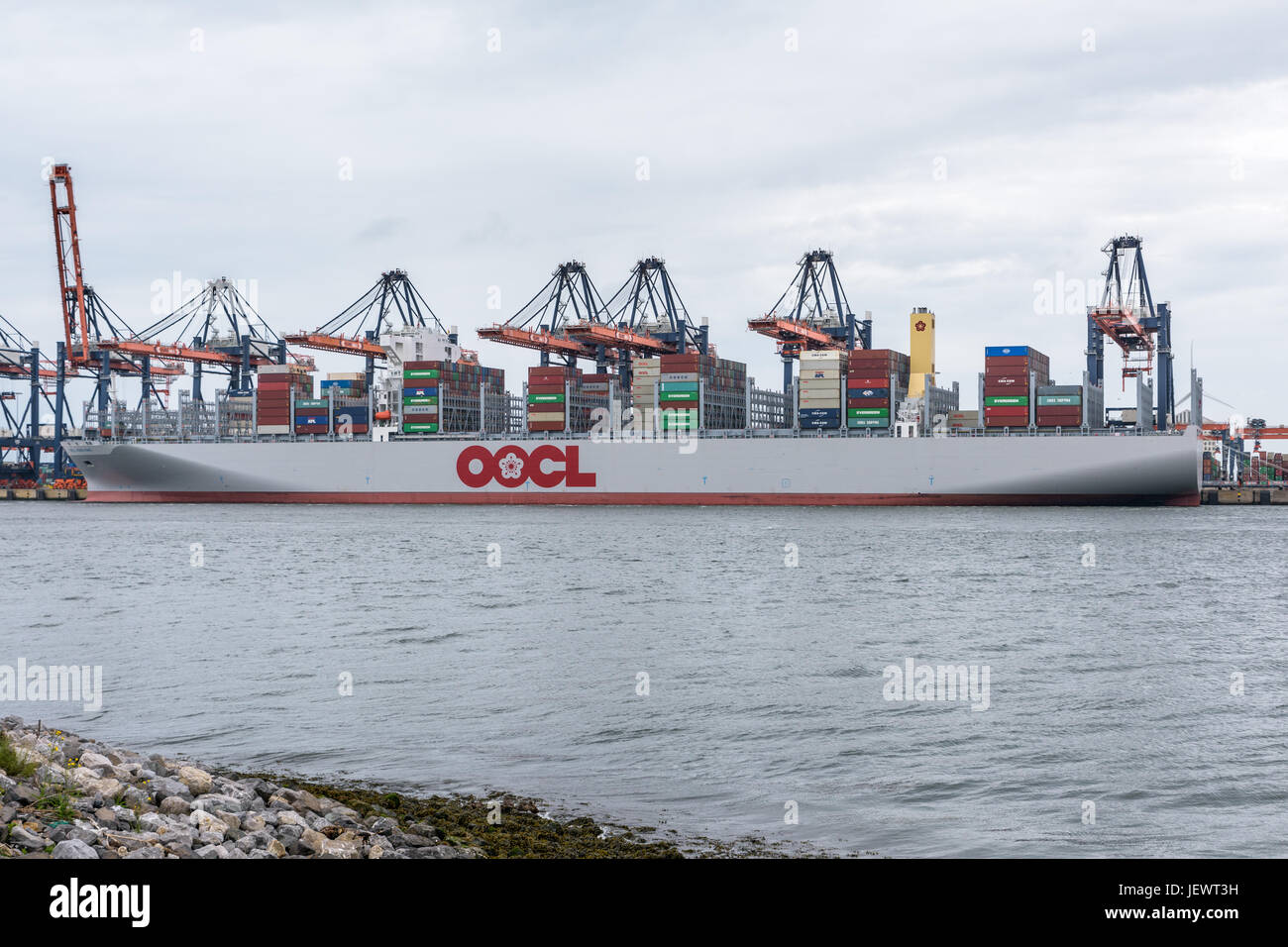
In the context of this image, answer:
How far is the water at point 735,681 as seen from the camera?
10352 mm

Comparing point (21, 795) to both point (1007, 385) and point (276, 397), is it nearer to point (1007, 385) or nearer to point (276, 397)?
point (1007, 385)

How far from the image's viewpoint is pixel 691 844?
898cm

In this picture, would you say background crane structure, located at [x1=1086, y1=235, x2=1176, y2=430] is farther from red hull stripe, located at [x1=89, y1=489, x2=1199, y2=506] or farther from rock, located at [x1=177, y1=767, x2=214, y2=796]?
rock, located at [x1=177, y1=767, x2=214, y2=796]

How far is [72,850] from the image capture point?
21.0ft

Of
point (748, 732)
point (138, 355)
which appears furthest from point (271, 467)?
point (748, 732)

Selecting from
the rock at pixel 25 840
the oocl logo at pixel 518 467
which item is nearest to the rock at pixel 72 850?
the rock at pixel 25 840

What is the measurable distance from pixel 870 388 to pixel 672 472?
13.3 meters

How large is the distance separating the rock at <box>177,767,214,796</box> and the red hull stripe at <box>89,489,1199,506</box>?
57.0m

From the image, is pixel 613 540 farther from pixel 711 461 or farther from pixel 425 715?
pixel 425 715

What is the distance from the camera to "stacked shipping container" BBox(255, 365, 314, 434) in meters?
76.4

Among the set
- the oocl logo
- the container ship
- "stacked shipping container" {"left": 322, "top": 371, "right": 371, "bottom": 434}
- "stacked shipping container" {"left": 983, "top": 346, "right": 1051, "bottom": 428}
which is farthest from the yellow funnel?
"stacked shipping container" {"left": 322, "top": 371, "right": 371, "bottom": 434}

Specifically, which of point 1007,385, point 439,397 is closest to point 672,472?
point 439,397

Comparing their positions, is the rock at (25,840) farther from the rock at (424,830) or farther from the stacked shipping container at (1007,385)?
the stacked shipping container at (1007,385)
